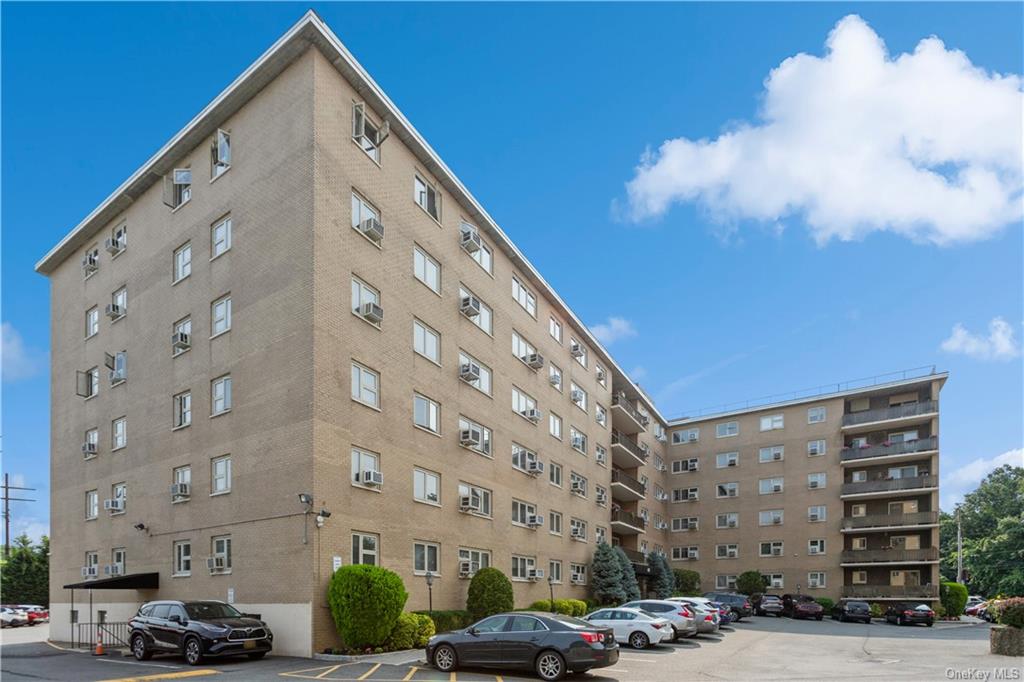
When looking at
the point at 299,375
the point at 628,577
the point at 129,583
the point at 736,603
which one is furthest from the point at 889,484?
the point at 129,583

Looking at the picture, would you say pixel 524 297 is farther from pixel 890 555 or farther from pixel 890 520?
pixel 890 555

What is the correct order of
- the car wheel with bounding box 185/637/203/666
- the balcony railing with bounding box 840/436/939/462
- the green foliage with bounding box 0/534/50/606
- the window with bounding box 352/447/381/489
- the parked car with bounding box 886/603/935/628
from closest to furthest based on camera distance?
the car wheel with bounding box 185/637/203/666 < the window with bounding box 352/447/381/489 < the parked car with bounding box 886/603/935/628 < the balcony railing with bounding box 840/436/939/462 < the green foliage with bounding box 0/534/50/606

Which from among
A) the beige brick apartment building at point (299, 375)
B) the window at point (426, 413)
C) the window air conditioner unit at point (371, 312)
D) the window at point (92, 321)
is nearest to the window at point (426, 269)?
the beige brick apartment building at point (299, 375)

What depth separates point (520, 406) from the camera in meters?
38.4

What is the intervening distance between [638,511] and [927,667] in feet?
126

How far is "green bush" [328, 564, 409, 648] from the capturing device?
21.8 meters

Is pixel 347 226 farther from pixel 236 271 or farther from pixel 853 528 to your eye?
pixel 853 528

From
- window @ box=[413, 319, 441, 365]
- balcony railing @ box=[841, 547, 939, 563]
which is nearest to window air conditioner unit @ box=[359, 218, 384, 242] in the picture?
window @ box=[413, 319, 441, 365]

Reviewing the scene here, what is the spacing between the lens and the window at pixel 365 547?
2431 centimetres

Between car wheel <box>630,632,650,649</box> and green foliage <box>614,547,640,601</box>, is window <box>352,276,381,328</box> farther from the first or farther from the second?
green foliage <box>614,547,640,601</box>

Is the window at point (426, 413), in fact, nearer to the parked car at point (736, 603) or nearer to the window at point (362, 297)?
the window at point (362, 297)

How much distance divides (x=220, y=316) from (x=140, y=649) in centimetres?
1051

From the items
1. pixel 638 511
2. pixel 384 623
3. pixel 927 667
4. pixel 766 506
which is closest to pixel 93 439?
pixel 384 623

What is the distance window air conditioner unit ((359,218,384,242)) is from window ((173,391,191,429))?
A: 8.30m
